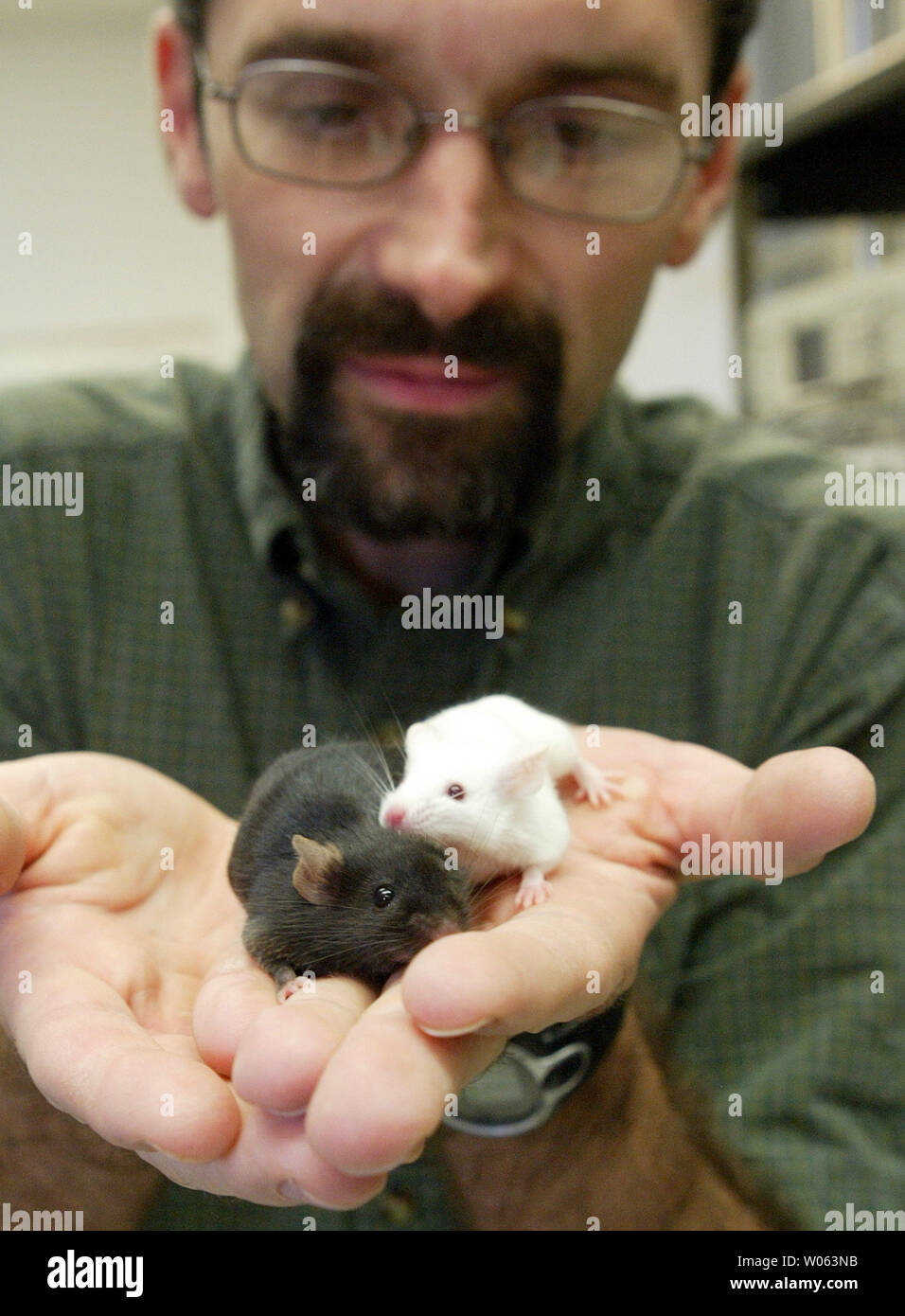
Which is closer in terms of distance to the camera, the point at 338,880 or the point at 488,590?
the point at 338,880

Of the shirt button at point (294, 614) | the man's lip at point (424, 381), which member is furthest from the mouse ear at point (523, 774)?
the man's lip at point (424, 381)

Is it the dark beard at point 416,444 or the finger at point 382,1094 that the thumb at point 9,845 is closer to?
the finger at point 382,1094

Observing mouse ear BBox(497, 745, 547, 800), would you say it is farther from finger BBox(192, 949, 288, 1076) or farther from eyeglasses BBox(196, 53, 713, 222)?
eyeglasses BBox(196, 53, 713, 222)

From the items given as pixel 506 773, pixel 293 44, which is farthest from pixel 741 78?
pixel 506 773

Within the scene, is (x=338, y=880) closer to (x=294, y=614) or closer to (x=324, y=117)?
(x=294, y=614)

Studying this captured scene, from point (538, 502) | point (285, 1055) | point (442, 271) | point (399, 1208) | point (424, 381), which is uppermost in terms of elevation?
point (442, 271)

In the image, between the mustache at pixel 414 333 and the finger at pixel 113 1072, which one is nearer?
the finger at pixel 113 1072

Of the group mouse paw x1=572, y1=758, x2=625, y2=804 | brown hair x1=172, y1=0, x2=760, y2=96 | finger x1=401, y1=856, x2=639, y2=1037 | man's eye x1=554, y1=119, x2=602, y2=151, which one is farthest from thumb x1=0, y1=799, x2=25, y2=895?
brown hair x1=172, y1=0, x2=760, y2=96

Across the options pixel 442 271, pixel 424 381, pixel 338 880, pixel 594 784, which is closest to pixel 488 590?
pixel 424 381
